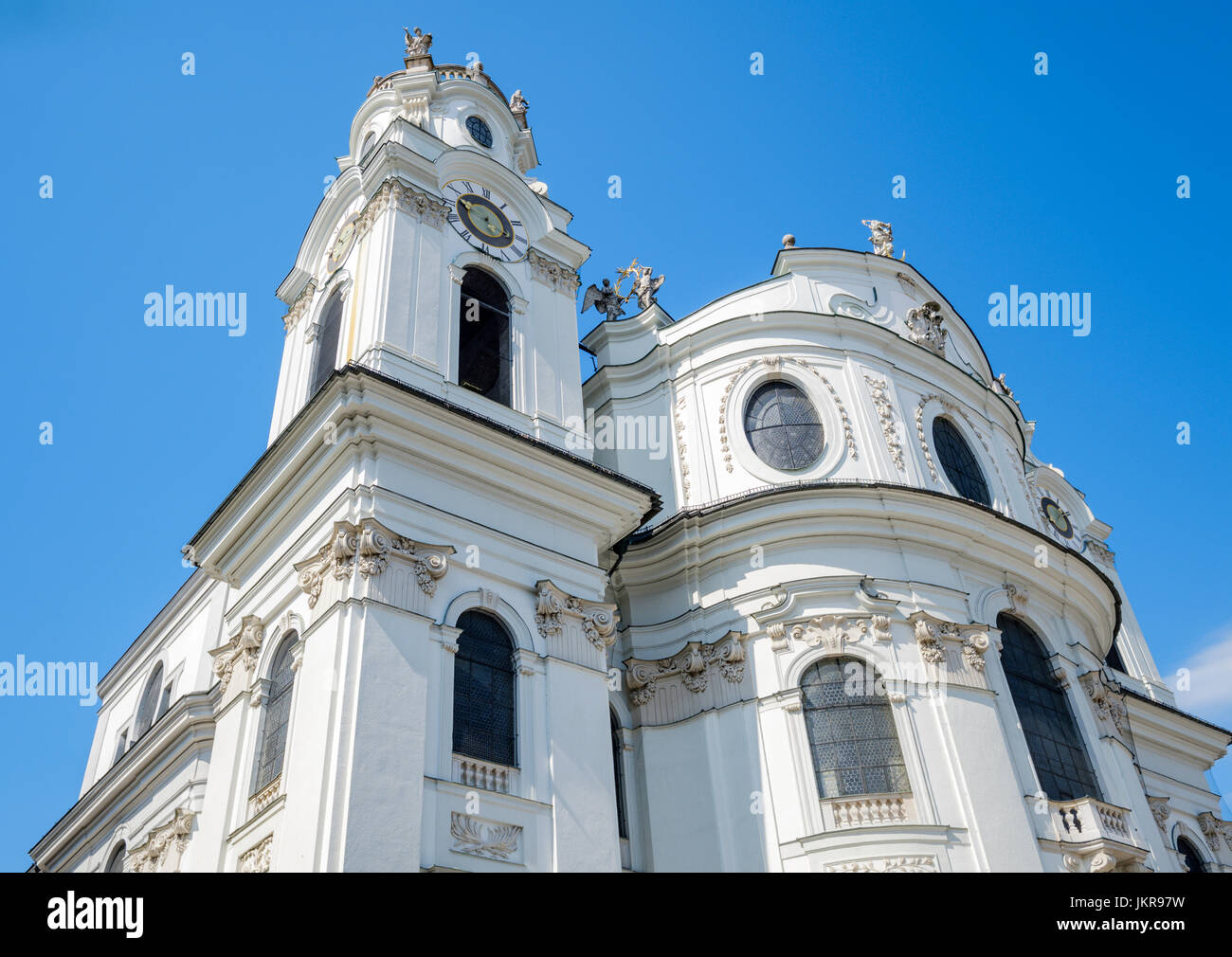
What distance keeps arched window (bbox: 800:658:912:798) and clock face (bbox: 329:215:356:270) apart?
11530 millimetres

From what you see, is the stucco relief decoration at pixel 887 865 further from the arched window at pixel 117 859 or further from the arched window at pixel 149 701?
the arched window at pixel 149 701

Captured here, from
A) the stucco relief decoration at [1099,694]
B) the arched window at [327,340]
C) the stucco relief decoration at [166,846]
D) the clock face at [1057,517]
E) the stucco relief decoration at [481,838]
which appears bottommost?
the stucco relief decoration at [481,838]

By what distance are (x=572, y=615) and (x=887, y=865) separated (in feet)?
19.7

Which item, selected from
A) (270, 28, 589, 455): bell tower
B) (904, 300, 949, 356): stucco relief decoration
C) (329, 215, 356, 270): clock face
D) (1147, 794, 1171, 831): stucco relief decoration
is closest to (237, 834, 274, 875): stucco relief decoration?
(270, 28, 589, 455): bell tower

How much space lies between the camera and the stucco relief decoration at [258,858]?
14117 millimetres

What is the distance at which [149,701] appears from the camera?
26.4 m

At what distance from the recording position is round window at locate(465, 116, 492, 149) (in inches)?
931

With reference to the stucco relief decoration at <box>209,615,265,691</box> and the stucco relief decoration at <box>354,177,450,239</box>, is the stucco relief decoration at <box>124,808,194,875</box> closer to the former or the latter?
the stucco relief decoration at <box>209,615,265,691</box>

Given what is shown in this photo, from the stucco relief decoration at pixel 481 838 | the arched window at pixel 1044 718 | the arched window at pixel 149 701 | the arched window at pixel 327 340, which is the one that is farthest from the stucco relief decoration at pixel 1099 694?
the arched window at pixel 149 701

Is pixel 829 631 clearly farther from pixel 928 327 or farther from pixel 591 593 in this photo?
pixel 928 327

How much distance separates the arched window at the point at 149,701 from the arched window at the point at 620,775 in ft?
39.6

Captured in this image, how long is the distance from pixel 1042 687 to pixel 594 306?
13.1 m

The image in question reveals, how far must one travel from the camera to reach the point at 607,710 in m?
16.5

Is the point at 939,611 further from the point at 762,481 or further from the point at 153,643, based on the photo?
the point at 153,643
